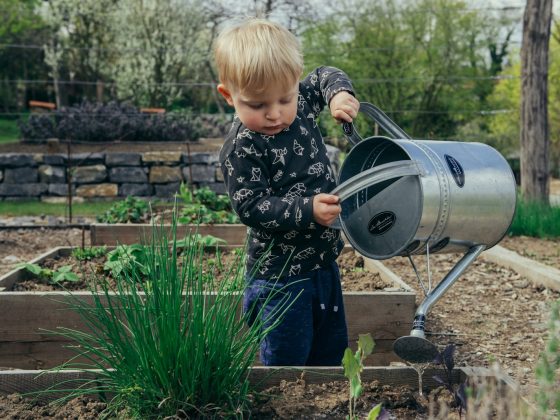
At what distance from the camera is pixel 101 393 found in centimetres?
198

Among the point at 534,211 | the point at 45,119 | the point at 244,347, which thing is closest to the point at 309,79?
the point at 244,347

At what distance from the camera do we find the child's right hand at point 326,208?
196 cm

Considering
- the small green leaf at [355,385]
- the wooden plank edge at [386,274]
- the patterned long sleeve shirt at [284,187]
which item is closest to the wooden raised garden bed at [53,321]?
the wooden plank edge at [386,274]

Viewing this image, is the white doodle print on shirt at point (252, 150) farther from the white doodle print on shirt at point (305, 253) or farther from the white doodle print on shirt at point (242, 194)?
the white doodle print on shirt at point (305, 253)

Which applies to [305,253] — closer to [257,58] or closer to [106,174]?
[257,58]

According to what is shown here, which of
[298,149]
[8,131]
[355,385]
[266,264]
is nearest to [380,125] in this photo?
[298,149]

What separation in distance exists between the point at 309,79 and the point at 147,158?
801 cm

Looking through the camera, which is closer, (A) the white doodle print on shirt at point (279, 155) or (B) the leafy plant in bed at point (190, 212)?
(A) the white doodle print on shirt at point (279, 155)

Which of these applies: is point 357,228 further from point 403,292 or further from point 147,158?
point 147,158

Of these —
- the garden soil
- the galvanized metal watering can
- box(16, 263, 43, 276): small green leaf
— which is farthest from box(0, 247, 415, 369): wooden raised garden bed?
the galvanized metal watering can

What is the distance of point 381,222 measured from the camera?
2131 mm

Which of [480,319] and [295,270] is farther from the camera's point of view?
[480,319]

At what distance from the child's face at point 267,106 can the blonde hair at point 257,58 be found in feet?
0.08

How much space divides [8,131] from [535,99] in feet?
61.3
